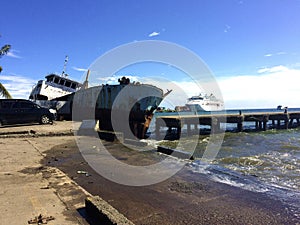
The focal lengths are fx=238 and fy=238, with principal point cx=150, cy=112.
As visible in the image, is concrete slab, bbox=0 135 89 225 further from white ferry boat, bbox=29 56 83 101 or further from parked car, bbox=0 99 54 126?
white ferry boat, bbox=29 56 83 101

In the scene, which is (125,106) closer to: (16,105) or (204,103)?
(16,105)

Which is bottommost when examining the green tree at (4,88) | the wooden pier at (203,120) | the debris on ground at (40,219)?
the debris on ground at (40,219)

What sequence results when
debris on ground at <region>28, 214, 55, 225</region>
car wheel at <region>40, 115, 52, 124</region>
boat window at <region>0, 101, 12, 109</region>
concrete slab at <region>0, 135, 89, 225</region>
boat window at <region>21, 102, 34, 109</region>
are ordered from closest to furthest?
debris on ground at <region>28, 214, 55, 225</region>
concrete slab at <region>0, 135, 89, 225</region>
boat window at <region>0, 101, 12, 109</region>
boat window at <region>21, 102, 34, 109</region>
car wheel at <region>40, 115, 52, 124</region>

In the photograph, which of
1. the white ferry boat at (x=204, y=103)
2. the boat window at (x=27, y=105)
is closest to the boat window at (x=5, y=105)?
the boat window at (x=27, y=105)

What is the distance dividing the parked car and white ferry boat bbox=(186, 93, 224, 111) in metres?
56.6

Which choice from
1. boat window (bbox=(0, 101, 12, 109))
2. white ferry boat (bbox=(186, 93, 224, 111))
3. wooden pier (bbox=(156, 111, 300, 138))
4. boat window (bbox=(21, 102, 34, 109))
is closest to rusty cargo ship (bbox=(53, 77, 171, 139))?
wooden pier (bbox=(156, 111, 300, 138))

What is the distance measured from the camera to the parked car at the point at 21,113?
47.0ft

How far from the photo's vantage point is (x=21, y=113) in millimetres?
14812

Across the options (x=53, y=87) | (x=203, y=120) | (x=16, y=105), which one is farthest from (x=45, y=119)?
(x=203, y=120)

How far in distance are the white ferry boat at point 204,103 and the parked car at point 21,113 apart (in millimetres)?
56569

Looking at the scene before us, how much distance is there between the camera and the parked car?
47.0 feet

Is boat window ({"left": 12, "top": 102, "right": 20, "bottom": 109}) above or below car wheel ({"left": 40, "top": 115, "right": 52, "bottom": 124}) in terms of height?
above

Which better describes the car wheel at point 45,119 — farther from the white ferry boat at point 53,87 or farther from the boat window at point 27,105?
the white ferry boat at point 53,87

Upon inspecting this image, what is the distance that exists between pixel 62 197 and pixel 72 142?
285 inches
